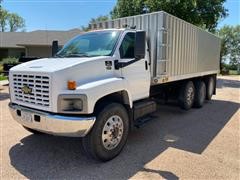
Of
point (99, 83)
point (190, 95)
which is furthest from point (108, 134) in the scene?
point (190, 95)

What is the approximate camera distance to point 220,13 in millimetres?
19781

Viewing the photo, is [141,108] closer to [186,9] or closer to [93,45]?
[93,45]

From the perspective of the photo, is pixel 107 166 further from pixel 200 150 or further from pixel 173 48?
pixel 173 48

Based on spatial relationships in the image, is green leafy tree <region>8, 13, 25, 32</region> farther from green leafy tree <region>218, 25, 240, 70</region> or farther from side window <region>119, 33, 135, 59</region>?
side window <region>119, 33, 135, 59</region>

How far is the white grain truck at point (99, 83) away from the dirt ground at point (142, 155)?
398 millimetres

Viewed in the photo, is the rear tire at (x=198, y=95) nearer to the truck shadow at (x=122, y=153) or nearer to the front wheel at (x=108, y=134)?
the truck shadow at (x=122, y=153)

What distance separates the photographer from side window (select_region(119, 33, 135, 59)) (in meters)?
4.47

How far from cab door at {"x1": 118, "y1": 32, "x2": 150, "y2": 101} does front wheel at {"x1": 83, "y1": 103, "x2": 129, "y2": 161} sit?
70 centimetres

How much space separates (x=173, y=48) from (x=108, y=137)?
3.44 m

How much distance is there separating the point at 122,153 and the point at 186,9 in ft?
54.0

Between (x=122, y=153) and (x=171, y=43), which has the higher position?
(x=171, y=43)

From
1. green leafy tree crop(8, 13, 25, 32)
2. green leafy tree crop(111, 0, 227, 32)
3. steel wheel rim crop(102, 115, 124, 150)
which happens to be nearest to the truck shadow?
steel wheel rim crop(102, 115, 124, 150)

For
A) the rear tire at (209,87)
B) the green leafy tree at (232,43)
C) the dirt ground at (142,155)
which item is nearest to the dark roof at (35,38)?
the rear tire at (209,87)

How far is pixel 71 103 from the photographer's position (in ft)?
11.4
